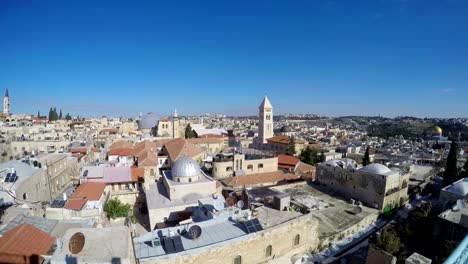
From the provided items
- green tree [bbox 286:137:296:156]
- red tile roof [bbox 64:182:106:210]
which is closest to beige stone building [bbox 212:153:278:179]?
red tile roof [bbox 64:182:106:210]

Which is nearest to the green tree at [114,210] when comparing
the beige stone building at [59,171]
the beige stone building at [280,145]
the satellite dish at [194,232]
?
the beige stone building at [59,171]

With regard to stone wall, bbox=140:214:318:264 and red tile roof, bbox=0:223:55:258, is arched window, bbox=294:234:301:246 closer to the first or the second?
stone wall, bbox=140:214:318:264

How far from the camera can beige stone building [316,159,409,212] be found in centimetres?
2200

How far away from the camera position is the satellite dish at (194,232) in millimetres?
11492

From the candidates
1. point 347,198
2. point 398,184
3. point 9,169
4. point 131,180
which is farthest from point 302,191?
point 9,169

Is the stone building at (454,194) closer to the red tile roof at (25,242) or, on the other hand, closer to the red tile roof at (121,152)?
the red tile roof at (25,242)

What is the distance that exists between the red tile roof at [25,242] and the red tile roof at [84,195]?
177 inches

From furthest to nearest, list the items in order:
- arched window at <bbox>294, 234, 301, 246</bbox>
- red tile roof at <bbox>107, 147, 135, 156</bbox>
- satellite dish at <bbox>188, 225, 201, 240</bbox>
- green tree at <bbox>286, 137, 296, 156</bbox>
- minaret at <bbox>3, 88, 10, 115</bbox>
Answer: minaret at <bbox>3, 88, 10, 115</bbox> → green tree at <bbox>286, 137, 296, 156</bbox> → red tile roof at <bbox>107, 147, 135, 156</bbox> → arched window at <bbox>294, 234, 301, 246</bbox> → satellite dish at <bbox>188, 225, 201, 240</bbox>

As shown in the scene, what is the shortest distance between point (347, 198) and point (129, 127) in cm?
5772

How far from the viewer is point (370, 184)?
22.9 meters

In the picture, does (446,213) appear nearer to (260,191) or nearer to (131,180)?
(260,191)

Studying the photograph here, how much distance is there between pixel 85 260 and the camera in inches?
311

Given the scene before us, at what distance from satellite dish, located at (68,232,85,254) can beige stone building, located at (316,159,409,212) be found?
22.7 meters

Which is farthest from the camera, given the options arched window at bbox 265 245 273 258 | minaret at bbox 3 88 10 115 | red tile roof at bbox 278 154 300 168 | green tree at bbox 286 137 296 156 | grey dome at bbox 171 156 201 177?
minaret at bbox 3 88 10 115
